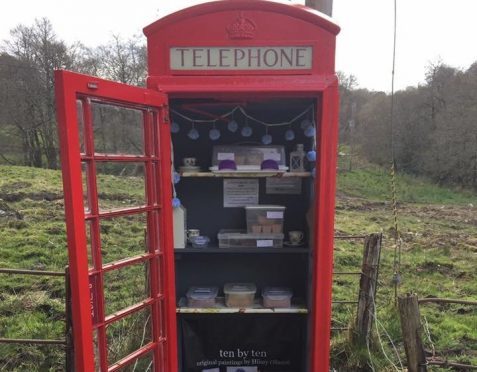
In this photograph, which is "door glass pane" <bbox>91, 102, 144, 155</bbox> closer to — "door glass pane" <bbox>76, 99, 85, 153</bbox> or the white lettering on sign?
"door glass pane" <bbox>76, 99, 85, 153</bbox>

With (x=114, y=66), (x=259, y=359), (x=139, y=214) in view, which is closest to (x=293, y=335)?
(x=259, y=359)

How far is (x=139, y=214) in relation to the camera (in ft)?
9.56

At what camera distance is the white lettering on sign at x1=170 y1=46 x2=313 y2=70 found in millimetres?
2742

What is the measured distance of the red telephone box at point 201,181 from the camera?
2326mm

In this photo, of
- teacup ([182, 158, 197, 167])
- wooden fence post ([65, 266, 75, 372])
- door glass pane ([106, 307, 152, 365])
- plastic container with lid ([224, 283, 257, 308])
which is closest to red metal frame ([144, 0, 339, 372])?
teacup ([182, 158, 197, 167])

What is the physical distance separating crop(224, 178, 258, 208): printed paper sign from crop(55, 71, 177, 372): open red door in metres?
0.84

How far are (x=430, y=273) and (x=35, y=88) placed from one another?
20484 millimetres

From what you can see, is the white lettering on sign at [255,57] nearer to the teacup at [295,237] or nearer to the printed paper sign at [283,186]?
the printed paper sign at [283,186]

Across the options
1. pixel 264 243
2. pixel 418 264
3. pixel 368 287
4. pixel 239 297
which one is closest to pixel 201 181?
pixel 264 243

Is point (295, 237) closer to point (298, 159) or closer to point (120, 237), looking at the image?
point (298, 159)

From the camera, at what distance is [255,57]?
9.02 ft

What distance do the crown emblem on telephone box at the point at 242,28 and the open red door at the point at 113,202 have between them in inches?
23.8

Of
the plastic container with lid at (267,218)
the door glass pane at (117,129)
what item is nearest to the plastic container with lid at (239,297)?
the plastic container with lid at (267,218)

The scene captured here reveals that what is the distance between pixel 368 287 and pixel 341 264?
3.91 metres
